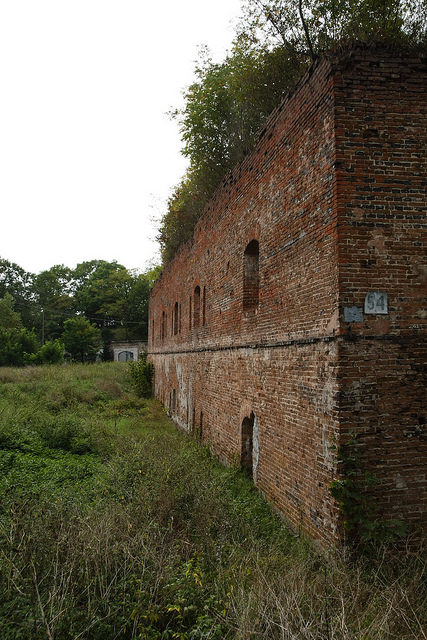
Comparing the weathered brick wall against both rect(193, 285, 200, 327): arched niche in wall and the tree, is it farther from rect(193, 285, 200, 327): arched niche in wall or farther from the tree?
the tree

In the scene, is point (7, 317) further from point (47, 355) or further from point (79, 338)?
point (47, 355)

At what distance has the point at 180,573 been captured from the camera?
427cm

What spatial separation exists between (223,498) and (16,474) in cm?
416

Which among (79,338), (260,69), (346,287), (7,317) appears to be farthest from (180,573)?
(7,317)

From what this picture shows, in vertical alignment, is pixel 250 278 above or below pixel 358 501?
above

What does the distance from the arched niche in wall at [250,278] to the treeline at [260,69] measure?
219 cm

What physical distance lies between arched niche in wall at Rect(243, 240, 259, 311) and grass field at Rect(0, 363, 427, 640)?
3.25 meters

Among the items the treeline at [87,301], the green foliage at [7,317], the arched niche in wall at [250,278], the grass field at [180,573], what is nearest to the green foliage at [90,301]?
the treeline at [87,301]

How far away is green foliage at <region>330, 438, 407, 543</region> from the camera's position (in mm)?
4684

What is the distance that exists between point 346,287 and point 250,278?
3.86 m

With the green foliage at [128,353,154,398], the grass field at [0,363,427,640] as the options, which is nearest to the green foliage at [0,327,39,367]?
the green foliage at [128,353,154,398]

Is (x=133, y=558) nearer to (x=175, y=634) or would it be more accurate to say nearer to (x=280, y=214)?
(x=175, y=634)

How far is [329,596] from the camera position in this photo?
3709 millimetres

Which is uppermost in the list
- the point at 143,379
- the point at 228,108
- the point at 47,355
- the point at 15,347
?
the point at 228,108
